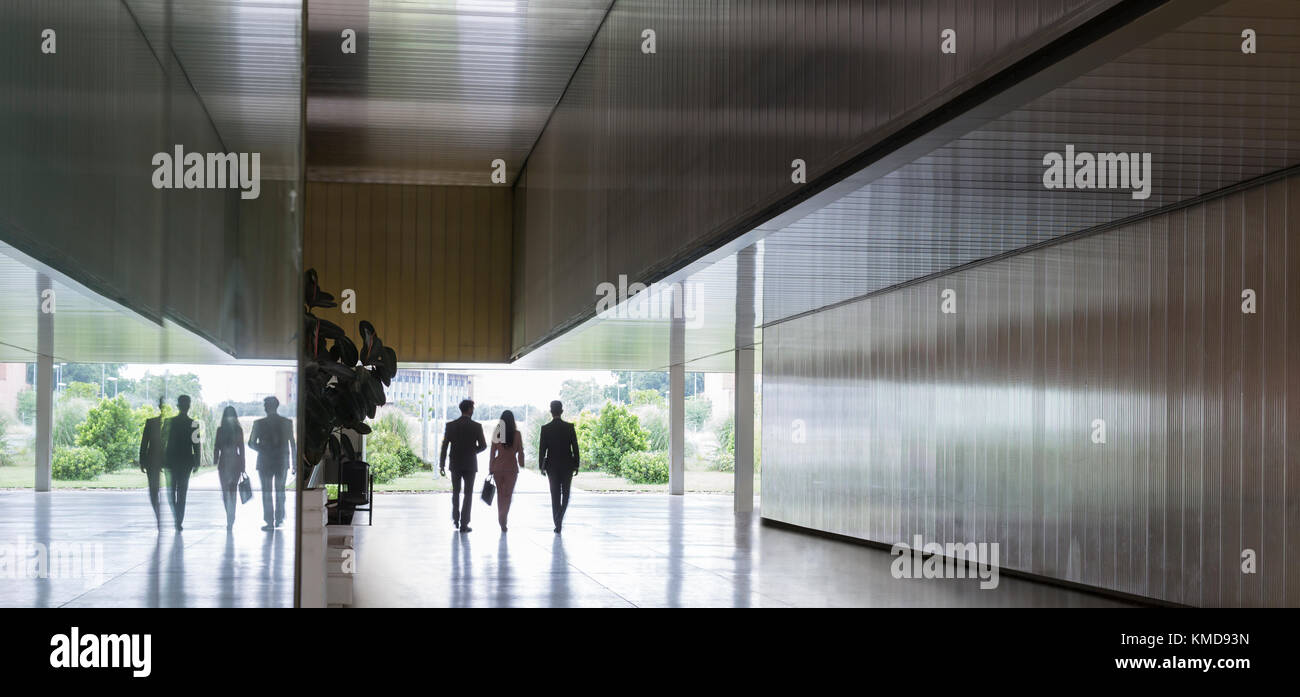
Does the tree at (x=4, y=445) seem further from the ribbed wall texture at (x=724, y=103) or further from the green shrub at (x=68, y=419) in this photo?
the ribbed wall texture at (x=724, y=103)

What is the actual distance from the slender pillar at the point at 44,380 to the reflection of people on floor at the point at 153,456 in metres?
0.48

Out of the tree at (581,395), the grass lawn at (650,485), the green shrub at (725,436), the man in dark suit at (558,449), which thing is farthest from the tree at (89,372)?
the green shrub at (725,436)

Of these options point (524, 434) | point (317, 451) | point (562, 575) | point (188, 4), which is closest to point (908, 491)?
point (562, 575)

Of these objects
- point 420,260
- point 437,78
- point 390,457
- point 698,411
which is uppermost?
point 437,78

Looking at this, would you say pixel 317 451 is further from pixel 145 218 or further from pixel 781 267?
pixel 145 218

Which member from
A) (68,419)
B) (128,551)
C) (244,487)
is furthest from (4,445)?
(244,487)

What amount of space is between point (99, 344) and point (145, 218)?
0.41 meters

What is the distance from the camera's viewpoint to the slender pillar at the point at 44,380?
186 centimetres

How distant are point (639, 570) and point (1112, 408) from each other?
4.46 meters

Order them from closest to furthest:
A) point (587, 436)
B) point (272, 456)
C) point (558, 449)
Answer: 1. point (272, 456)
2. point (558, 449)
3. point (587, 436)

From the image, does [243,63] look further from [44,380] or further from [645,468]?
[645,468]

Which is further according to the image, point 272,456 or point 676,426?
point 676,426

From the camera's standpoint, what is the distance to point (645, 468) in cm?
3189

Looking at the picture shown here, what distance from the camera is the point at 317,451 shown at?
855cm
